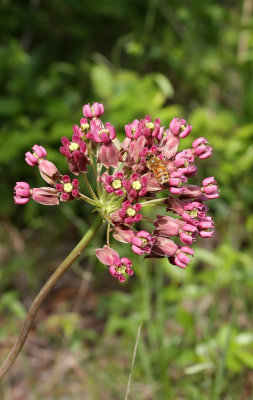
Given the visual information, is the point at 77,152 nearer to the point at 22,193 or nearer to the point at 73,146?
the point at 73,146

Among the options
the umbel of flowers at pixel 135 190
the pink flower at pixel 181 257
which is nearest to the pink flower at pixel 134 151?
the umbel of flowers at pixel 135 190

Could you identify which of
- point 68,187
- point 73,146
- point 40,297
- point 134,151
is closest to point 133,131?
point 134,151

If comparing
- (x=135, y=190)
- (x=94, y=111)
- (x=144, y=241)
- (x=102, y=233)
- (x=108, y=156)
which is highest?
(x=94, y=111)

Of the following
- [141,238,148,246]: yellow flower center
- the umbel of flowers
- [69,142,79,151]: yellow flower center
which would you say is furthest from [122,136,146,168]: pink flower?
[141,238,148,246]: yellow flower center

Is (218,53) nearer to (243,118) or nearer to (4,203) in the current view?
(243,118)

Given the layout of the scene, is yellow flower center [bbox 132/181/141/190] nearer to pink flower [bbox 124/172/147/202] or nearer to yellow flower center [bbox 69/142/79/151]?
pink flower [bbox 124/172/147/202]

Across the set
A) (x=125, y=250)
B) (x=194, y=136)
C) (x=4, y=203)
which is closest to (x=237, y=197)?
(x=194, y=136)
